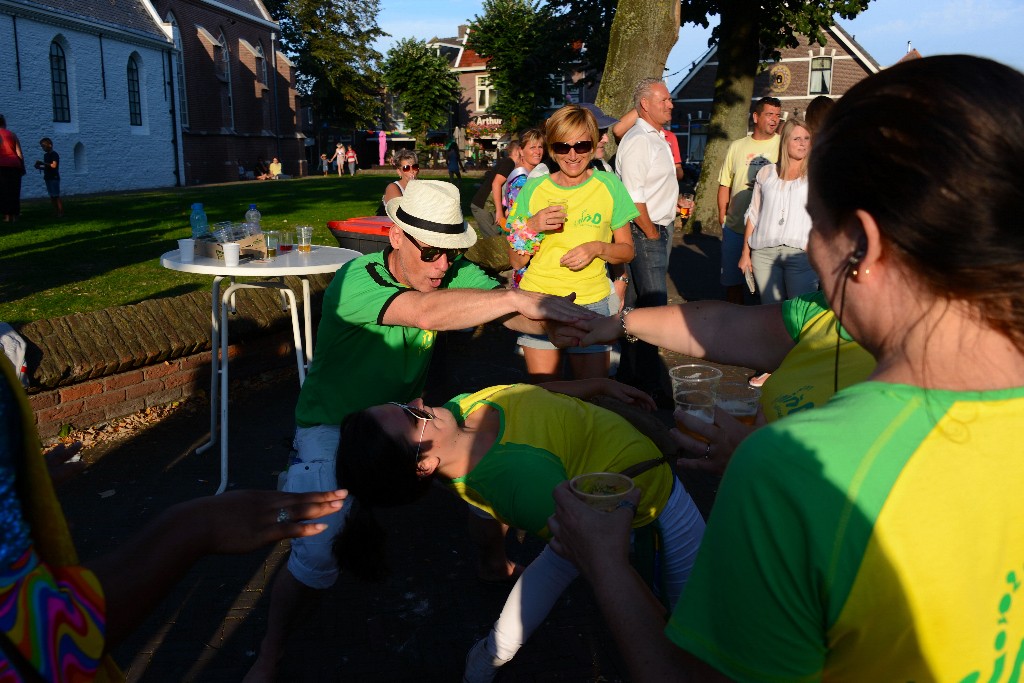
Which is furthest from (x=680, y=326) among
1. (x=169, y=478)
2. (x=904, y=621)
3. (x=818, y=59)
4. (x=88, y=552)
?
(x=818, y=59)

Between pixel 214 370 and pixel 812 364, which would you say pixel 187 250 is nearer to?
pixel 214 370

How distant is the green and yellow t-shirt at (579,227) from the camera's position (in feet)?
16.7

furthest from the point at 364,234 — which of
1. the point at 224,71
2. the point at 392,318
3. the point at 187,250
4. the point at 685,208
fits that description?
the point at 224,71

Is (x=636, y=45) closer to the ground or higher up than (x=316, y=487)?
higher up

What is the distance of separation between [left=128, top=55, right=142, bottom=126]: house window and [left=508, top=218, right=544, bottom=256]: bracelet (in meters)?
36.3

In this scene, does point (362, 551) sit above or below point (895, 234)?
below

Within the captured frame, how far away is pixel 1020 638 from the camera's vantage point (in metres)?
1.19

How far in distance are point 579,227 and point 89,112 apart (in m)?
34.3

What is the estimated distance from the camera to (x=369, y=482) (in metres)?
2.75

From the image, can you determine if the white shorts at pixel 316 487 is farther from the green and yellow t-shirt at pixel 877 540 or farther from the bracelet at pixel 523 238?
the bracelet at pixel 523 238

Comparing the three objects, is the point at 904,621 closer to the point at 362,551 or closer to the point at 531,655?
the point at 362,551

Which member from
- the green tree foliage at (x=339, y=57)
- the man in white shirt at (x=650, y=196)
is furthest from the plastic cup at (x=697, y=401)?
the green tree foliage at (x=339, y=57)

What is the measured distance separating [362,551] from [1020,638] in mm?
A: 2178

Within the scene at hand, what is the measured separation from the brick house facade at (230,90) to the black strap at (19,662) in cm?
4167
